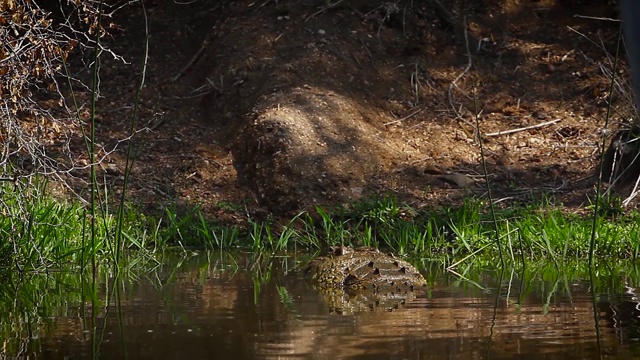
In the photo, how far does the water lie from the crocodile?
0.47 ft

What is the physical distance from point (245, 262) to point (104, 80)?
6.39 meters

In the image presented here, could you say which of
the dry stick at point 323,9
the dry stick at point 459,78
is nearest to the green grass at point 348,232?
the dry stick at point 459,78

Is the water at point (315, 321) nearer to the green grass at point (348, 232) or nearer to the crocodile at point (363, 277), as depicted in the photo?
the crocodile at point (363, 277)

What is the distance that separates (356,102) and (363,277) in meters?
5.98

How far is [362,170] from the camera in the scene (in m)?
11.7

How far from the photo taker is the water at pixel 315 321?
4.63 meters

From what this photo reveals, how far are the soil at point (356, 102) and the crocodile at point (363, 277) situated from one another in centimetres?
368

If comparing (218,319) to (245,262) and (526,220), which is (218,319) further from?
(526,220)

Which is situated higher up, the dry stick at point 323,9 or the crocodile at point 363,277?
the dry stick at point 323,9

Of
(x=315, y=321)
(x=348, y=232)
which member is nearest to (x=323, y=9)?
(x=348, y=232)

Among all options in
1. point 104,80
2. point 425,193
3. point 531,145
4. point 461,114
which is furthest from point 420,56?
point 104,80

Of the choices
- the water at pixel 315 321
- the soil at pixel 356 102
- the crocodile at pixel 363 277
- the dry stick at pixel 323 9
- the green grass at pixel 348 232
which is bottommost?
the water at pixel 315 321

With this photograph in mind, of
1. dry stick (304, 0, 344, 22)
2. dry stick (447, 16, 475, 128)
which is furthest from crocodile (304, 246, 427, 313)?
dry stick (304, 0, 344, 22)

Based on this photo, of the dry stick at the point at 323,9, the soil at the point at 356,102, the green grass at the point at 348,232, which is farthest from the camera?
the dry stick at the point at 323,9
